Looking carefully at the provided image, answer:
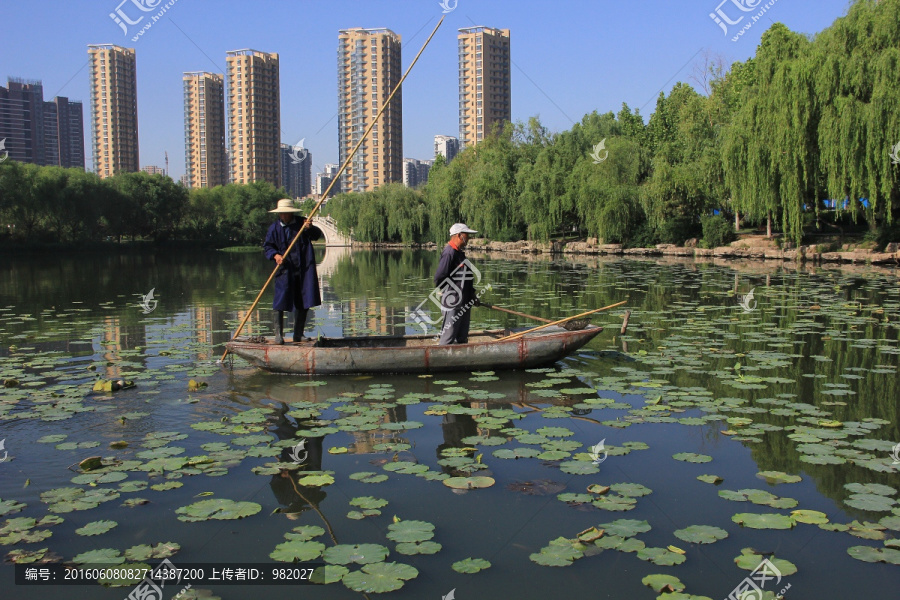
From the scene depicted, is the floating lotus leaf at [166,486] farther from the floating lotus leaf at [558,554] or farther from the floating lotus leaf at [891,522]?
the floating lotus leaf at [891,522]

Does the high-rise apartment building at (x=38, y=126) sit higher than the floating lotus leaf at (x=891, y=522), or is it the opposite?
the high-rise apartment building at (x=38, y=126)

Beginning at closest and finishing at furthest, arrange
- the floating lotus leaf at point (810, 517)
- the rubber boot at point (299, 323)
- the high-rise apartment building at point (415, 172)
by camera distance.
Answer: the floating lotus leaf at point (810, 517), the rubber boot at point (299, 323), the high-rise apartment building at point (415, 172)

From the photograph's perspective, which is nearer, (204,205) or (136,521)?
(136,521)

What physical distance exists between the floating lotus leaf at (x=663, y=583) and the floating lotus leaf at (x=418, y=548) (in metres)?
0.94

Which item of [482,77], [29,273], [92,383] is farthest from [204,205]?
[92,383]

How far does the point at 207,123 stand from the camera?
97.9 meters

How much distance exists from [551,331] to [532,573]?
466 centimetres

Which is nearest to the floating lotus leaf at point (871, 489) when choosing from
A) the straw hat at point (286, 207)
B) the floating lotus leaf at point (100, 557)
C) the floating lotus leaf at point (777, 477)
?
the floating lotus leaf at point (777, 477)

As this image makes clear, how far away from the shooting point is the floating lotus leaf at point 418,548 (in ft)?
10.6

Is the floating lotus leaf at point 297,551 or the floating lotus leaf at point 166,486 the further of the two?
the floating lotus leaf at point 166,486

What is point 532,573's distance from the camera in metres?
3.09

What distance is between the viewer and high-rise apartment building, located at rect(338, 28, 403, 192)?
9681 cm

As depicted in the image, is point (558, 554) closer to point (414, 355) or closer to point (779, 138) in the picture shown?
point (414, 355)

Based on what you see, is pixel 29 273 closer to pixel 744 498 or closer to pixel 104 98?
pixel 744 498
